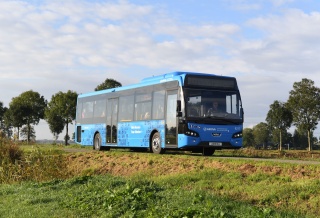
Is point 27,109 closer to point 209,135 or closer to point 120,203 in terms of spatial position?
point 209,135

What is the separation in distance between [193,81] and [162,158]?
428 centimetres

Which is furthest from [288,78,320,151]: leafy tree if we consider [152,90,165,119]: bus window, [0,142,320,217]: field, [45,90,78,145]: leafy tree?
[0,142,320,217]: field

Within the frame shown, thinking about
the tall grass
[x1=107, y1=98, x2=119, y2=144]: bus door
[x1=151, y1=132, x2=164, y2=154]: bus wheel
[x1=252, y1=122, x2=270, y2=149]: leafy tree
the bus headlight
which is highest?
[x1=252, y1=122, x2=270, y2=149]: leafy tree

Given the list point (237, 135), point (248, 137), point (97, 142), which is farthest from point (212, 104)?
point (248, 137)

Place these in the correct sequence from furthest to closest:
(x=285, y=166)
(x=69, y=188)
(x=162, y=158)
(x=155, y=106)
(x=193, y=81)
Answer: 1. (x=155, y=106)
2. (x=193, y=81)
3. (x=162, y=158)
4. (x=285, y=166)
5. (x=69, y=188)

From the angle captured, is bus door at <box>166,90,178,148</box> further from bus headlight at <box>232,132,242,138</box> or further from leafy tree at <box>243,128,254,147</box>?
leafy tree at <box>243,128,254,147</box>

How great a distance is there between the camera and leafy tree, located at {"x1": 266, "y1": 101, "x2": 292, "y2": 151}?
68750 mm

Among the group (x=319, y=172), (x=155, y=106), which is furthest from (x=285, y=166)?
(x=155, y=106)

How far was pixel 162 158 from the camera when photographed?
1803 centimetres

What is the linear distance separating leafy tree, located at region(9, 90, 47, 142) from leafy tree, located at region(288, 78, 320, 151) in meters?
37.4

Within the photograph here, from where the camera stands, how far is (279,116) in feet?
226

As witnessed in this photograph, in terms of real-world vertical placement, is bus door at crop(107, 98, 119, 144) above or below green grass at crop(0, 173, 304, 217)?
above

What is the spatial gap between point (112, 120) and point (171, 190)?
16.5 meters

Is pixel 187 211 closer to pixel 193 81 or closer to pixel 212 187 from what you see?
pixel 212 187
